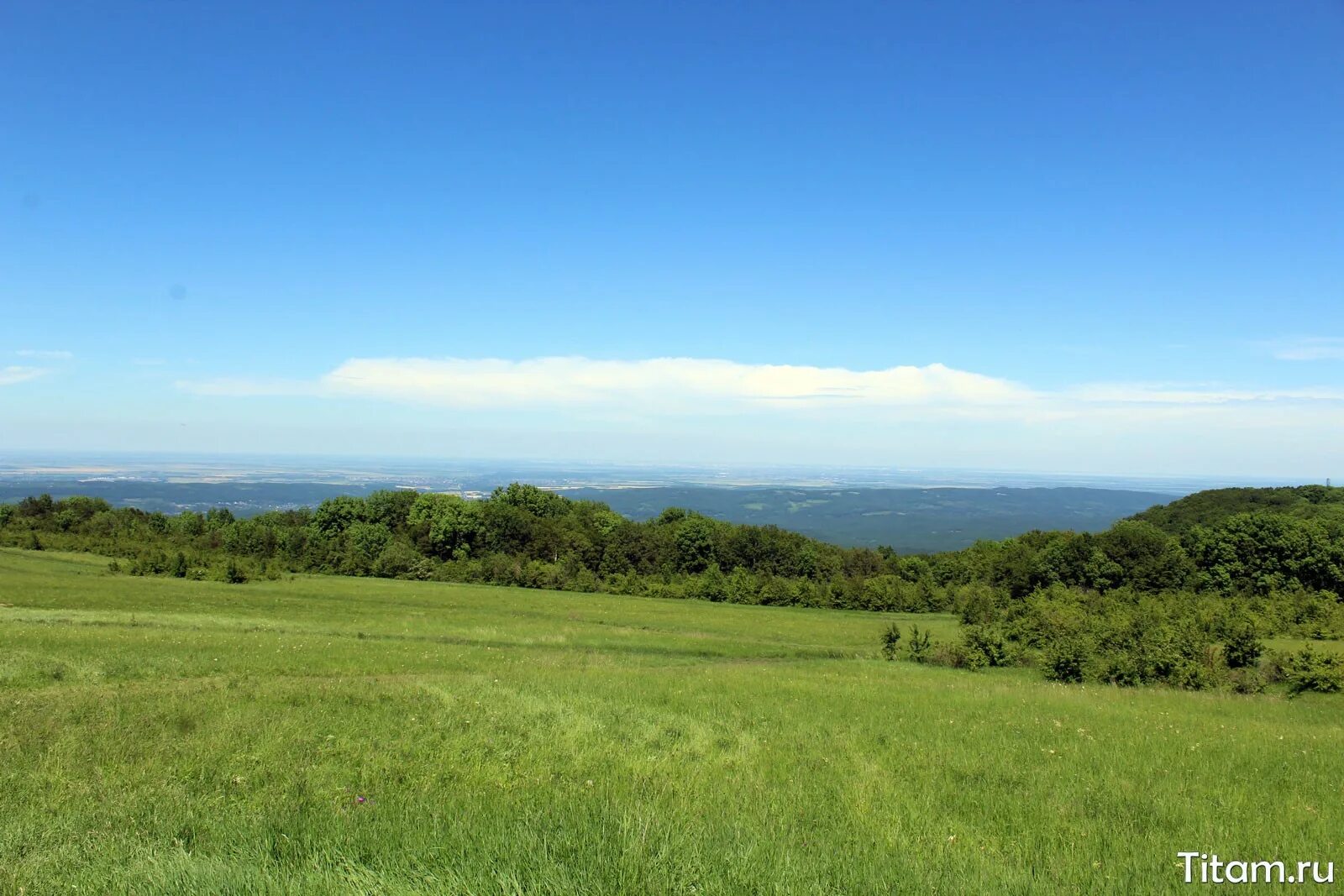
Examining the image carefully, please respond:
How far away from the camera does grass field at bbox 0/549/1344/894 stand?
553 centimetres

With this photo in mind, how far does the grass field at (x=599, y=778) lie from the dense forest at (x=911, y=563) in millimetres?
7620

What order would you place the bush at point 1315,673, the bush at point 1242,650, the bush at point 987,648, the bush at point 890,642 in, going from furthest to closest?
the bush at point 890,642, the bush at point 987,648, the bush at point 1242,650, the bush at point 1315,673

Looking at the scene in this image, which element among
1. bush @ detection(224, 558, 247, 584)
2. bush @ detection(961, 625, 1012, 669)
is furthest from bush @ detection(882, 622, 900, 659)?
bush @ detection(224, 558, 247, 584)

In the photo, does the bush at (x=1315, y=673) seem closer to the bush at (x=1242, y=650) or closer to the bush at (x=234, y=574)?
the bush at (x=1242, y=650)

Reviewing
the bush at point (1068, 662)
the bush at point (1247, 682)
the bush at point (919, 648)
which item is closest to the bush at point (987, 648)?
A: the bush at point (919, 648)

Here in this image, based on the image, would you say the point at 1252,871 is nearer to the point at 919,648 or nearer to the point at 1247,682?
the point at 1247,682

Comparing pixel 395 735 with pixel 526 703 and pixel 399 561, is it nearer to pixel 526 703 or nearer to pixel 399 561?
pixel 526 703

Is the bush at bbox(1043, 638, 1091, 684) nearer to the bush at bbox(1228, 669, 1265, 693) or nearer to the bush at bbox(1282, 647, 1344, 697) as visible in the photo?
the bush at bbox(1228, 669, 1265, 693)

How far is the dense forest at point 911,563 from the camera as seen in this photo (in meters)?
31.9

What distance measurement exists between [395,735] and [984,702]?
15.6 m

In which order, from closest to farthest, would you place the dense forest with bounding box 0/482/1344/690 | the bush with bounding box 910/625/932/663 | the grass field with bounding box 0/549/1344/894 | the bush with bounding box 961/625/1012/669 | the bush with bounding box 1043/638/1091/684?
the grass field with bounding box 0/549/1344/894 → the bush with bounding box 1043/638/1091/684 → the dense forest with bounding box 0/482/1344/690 → the bush with bounding box 961/625/1012/669 → the bush with bounding box 910/625/932/663

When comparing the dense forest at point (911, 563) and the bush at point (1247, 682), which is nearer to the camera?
the bush at point (1247, 682)

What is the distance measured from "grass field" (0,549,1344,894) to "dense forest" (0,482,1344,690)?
7.62 meters

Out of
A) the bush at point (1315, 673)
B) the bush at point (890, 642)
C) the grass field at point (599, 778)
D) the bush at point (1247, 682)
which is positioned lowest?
the bush at point (890, 642)
